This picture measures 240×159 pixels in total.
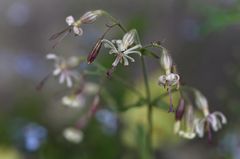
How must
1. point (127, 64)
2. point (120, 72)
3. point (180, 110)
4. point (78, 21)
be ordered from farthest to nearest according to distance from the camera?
1. point (120, 72)
2. point (180, 110)
3. point (78, 21)
4. point (127, 64)

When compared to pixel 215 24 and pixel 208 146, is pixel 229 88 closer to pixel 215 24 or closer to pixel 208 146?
pixel 208 146

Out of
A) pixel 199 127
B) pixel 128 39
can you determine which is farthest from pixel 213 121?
pixel 128 39

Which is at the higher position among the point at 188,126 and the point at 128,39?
the point at 128,39

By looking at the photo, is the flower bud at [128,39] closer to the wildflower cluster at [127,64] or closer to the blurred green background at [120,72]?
the wildflower cluster at [127,64]

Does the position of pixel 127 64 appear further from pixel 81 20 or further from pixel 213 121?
pixel 213 121

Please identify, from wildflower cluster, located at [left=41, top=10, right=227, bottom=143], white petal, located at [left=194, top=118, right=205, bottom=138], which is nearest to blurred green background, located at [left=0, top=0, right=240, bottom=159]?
wildflower cluster, located at [left=41, top=10, right=227, bottom=143]

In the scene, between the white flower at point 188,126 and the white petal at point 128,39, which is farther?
the white flower at point 188,126

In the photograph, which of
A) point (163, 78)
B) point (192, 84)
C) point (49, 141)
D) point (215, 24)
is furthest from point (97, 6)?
point (163, 78)

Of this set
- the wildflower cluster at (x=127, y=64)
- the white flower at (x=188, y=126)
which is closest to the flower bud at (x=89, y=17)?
the wildflower cluster at (x=127, y=64)
